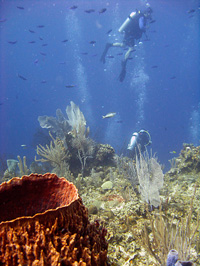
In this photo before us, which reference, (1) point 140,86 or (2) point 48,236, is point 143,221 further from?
(1) point 140,86

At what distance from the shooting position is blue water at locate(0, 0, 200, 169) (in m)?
54.6

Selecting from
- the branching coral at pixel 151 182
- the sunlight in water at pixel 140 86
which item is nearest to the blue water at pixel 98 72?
the sunlight in water at pixel 140 86

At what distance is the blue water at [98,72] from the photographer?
54562 mm

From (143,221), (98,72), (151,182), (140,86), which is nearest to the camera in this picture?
(143,221)

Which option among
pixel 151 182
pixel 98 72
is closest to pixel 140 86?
pixel 98 72

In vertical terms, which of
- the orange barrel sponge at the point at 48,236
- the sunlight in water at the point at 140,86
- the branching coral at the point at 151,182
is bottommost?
the orange barrel sponge at the point at 48,236

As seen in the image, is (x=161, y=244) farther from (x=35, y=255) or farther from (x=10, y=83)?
(x=10, y=83)

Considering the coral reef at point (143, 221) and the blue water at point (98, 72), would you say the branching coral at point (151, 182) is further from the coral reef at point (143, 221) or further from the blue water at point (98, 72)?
the blue water at point (98, 72)

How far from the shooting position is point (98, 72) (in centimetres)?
8756

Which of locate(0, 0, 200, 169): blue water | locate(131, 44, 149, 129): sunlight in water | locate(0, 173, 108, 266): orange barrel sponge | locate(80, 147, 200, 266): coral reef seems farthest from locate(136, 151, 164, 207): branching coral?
locate(131, 44, 149, 129): sunlight in water

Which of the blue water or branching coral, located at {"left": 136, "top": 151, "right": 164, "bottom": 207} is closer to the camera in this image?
branching coral, located at {"left": 136, "top": 151, "right": 164, "bottom": 207}

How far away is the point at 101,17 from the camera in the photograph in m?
58.9

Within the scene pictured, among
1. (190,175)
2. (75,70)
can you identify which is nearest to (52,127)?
(190,175)

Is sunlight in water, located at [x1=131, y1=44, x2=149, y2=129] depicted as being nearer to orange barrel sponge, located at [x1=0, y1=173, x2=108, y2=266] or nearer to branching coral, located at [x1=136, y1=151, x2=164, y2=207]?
branching coral, located at [x1=136, y1=151, x2=164, y2=207]
